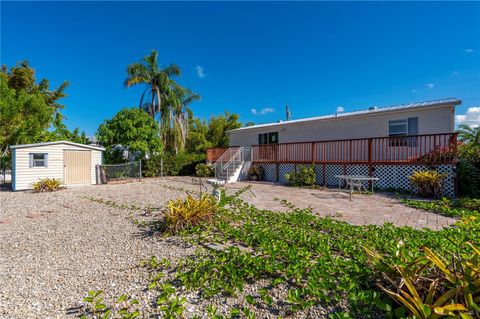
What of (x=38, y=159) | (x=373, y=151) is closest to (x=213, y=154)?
(x=38, y=159)

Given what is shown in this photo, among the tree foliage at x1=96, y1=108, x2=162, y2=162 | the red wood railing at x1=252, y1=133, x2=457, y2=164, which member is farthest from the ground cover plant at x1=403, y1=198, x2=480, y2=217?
the tree foliage at x1=96, y1=108, x2=162, y2=162

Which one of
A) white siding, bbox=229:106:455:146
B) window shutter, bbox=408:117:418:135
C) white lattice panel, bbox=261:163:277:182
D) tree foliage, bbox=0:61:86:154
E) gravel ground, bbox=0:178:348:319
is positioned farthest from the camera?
tree foliage, bbox=0:61:86:154

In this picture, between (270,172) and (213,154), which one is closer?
(270,172)

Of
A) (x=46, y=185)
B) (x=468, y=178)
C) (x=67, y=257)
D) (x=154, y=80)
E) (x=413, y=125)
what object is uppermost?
(x=154, y=80)

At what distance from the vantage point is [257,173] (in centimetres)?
1297

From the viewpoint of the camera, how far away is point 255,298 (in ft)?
7.18

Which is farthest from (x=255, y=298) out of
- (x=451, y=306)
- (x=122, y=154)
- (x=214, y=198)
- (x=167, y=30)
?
(x=167, y=30)

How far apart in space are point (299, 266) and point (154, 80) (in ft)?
58.5

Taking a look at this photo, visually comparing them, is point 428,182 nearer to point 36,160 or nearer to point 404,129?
point 404,129

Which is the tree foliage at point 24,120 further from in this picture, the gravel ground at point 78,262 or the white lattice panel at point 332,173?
the white lattice panel at point 332,173

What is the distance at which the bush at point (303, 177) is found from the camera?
10.2 meters

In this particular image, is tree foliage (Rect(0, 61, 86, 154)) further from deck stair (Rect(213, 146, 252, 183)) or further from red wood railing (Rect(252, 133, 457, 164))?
red wood railing (Rect(252, 133, 457, 164))

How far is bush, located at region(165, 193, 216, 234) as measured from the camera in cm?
413

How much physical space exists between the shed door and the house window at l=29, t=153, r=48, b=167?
0.73 metres
